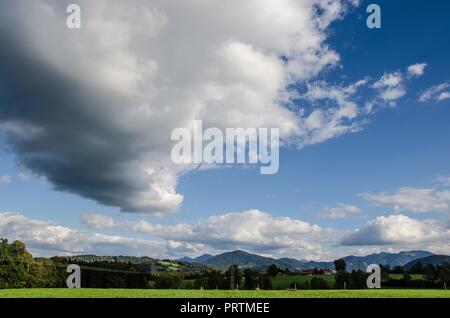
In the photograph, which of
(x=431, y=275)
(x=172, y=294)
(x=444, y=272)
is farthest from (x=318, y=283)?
(x=172, y=294)

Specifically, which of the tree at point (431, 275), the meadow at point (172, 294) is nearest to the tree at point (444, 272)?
the tree at point (431, 275)

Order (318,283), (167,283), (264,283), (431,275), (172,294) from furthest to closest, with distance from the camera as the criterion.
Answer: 1. (264,283)
2. (318,283)
3. (431,275)
4. (167,283)
5. (172,294)

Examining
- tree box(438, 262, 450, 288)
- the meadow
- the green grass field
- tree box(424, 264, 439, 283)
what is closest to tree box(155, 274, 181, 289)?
tree box(424, 264, 439, 283)

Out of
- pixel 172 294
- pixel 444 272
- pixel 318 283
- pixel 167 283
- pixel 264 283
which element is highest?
pixel 172 294

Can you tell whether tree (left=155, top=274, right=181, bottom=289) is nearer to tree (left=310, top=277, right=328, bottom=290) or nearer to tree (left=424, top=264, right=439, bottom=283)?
tree (left=310, top=277, right=328, bottom=290)

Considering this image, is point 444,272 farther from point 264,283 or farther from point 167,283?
point 167,283

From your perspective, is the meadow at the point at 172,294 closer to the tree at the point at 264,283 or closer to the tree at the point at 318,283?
the tree at the point at 264,283

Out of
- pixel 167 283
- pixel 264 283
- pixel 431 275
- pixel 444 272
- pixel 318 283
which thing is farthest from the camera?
pixel 264 283

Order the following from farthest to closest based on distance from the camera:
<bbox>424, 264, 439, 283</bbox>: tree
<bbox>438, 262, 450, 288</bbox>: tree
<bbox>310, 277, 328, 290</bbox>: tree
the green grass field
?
<bbox>310, 277, 328, 290</bbox>: tree
<bbox>424, 264, 439, 283</bbox>: tree
<bbox>438, 262, 450, 288</bbox>: tree
the green grass field
